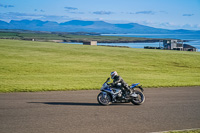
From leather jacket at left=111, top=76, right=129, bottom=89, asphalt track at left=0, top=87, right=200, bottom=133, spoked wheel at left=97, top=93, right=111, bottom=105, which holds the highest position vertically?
leather jacket at left=111, top=76, right=129, bottom=89

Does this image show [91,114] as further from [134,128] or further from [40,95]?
[40,95]

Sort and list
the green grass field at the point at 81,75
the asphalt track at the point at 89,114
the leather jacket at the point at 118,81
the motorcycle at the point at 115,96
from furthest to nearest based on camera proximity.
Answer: the green grass field at the point at 81,75 < the motorcycle at the point at 115,96 < the leather jacket at the point at 118,81 < the asphalt track at the point at 89,114

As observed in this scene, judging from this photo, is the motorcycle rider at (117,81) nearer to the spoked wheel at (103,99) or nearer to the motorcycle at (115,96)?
the motorcycle at (115,96)

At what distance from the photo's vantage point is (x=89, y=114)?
12070 millimetres

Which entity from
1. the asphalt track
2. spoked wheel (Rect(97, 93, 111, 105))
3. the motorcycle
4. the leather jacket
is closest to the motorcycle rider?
the leather jacket

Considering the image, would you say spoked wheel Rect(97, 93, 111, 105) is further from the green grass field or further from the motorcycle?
the green grass field

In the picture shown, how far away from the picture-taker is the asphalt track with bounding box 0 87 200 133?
397 inches

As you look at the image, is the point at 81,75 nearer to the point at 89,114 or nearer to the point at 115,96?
the point at 115,96

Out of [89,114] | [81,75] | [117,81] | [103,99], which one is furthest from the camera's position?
[81,75]

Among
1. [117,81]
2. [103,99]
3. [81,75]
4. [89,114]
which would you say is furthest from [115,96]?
[81,75]

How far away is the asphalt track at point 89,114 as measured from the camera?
1009 centimetres

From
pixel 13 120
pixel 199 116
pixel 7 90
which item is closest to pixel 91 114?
pixel 13 120

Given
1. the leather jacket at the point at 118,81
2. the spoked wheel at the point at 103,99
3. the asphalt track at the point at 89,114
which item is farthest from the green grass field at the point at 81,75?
the leather jacket at the point at 118,81

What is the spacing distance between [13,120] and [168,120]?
627cm
